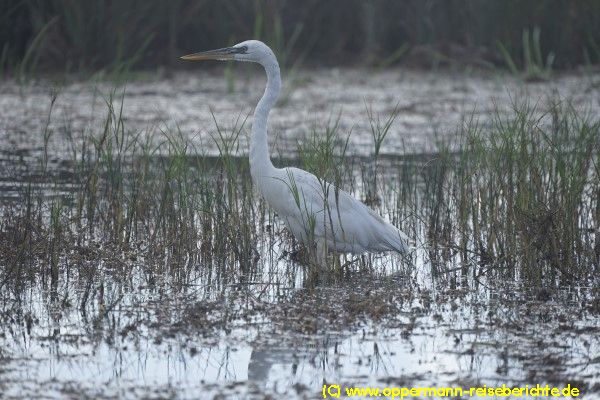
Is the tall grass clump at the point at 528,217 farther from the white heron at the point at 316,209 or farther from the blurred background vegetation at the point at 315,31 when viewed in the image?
the blurred background vegetation at the point at 315,31

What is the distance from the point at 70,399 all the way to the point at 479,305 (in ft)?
6.69

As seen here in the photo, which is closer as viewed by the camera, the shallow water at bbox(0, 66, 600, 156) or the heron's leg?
the heron's leg

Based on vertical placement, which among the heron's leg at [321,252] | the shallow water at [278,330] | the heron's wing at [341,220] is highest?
the heron's wing at [341,220]

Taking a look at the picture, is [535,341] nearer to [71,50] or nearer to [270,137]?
[270,137]

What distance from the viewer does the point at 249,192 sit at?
6.19 metres

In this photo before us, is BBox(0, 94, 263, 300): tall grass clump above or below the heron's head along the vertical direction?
below

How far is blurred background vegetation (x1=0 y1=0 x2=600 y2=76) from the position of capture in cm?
→ 1197

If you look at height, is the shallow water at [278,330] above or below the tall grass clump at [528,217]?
below

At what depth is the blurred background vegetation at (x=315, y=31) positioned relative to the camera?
12.0m

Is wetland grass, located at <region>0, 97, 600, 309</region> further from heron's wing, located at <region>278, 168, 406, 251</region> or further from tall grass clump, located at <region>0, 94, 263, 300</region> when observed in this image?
heron's wing, located at <region>278, 168, 406, 251</region>

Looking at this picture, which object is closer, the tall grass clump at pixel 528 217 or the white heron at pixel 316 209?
the tall grass clump at pixel 528 217

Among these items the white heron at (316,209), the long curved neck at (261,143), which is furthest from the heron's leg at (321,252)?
the long curved neck at (261,143)

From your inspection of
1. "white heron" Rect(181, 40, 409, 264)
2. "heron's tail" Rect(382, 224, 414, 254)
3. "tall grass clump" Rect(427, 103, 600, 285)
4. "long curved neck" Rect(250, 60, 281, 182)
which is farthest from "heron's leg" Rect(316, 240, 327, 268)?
"tall grass clump" Rect(427, 103, 600, 285)

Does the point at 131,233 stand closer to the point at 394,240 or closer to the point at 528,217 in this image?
the point at 394,240
